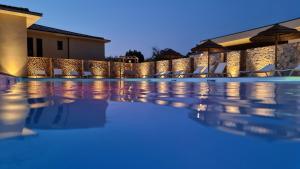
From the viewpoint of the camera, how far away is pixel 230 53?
1332cm

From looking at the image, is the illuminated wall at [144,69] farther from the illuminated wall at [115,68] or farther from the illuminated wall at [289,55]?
the illuminated wall at [289,55]

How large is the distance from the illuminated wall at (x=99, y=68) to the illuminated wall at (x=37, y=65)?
3012 mm

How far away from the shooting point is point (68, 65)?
17.0 meters

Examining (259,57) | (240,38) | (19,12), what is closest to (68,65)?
(19,12)

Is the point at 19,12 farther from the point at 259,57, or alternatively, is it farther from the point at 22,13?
the point at 259,57

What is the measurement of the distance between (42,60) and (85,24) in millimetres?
21459

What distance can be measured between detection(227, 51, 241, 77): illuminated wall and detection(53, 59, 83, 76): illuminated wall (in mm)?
9633

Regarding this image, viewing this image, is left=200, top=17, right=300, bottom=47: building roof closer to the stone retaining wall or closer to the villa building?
the stone retaining wall

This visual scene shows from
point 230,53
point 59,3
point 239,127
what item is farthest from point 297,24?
point 59,3

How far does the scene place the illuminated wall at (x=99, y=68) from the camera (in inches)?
717

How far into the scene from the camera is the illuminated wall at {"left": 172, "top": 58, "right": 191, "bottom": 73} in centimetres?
1628

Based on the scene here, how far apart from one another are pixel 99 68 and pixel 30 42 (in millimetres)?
4712

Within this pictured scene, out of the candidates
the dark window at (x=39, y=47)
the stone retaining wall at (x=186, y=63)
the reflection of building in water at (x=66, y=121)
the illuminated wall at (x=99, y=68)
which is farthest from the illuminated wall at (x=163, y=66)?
the reflection of building in water at (x=66, y=121)

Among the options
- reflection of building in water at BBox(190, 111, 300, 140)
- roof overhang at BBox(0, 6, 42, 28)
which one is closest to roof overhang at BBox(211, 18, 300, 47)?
roof overhang at BBox(0, 6, 42, 28)
